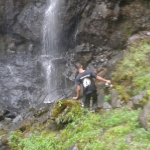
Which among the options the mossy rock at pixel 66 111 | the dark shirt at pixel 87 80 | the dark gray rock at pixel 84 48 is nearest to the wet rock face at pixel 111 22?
the dark gray rock at pixel 84 48

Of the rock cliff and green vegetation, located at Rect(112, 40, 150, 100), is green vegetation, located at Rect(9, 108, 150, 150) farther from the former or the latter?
the rock cliff

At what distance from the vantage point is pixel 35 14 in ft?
71.2

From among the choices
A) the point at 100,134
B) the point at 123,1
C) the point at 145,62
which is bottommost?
the point at 100,134

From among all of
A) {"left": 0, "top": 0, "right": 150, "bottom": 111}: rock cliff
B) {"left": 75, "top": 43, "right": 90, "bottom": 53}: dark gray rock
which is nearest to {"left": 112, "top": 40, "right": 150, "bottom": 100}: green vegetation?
{"left": 0, "top": 0, "right": 150, "bottom": 111}: rock cliff

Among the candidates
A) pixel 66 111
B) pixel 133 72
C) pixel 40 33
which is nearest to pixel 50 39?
pixel 40 33

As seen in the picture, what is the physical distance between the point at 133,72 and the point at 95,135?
3935 millimetres

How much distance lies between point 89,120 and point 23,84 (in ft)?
42.6

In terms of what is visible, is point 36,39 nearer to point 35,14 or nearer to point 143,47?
point 35,14

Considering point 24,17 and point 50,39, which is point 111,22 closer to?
point 50,39

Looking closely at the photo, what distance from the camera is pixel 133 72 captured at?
10.1 meters

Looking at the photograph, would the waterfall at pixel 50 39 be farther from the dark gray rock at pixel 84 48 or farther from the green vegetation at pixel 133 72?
the green vegetation at pixel 133 72

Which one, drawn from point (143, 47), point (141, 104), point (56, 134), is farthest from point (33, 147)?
point (143, 47)

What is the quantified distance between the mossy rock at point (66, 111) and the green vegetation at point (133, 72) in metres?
1.34

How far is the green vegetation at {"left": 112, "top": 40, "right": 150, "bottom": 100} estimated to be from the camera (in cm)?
895
